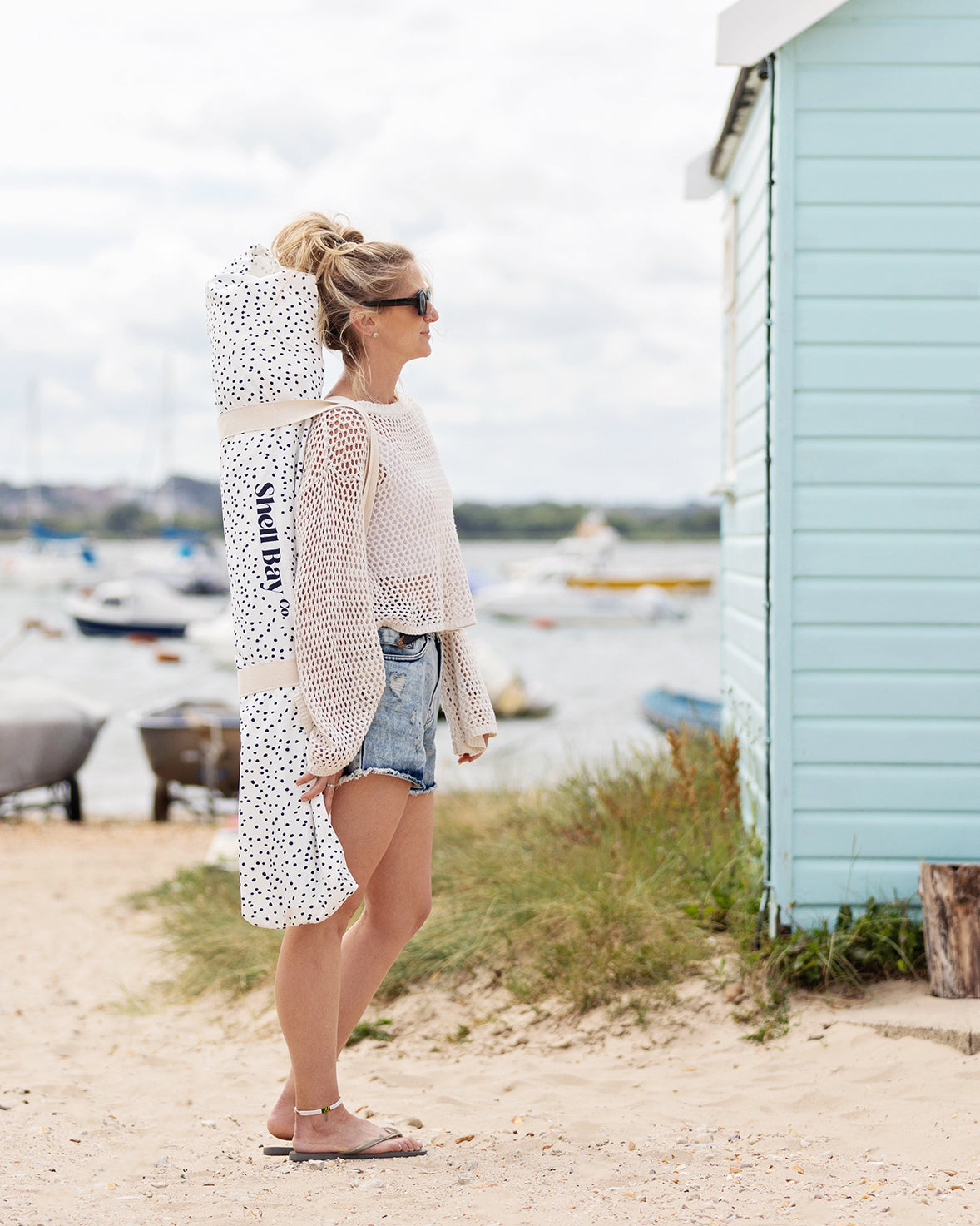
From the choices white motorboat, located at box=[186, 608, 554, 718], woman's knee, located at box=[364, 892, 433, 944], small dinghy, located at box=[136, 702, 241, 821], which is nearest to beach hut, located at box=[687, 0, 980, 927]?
woman's knee, located at box=[364, 892, 433, 944]

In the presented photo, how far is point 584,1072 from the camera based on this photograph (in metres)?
3.92

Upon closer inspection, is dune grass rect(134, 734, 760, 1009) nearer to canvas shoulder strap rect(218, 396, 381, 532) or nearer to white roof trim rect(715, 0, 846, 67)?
canvas shoulder strap rect(218, 396, 381, 532)

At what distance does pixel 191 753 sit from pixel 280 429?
8419mm

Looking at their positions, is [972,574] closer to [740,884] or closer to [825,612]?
[825,612]

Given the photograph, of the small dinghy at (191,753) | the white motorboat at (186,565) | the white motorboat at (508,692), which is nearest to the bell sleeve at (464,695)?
the small dinghy at (191,753)

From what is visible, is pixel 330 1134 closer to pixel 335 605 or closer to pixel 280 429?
pixel 335 605

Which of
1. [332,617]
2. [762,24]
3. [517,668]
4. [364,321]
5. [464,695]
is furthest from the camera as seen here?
[517,668]

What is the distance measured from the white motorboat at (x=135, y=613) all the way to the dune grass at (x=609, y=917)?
103 ft

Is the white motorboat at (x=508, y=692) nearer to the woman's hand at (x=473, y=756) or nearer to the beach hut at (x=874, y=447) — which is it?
the beach hut at (x=874, y=447)

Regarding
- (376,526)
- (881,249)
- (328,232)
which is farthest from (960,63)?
(376,526)

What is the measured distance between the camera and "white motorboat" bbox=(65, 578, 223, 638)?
36.4m

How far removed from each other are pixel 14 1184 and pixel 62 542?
186ft

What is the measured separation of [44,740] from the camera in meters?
10.6

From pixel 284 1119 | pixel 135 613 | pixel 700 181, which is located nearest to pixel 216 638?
pixel 135 613
